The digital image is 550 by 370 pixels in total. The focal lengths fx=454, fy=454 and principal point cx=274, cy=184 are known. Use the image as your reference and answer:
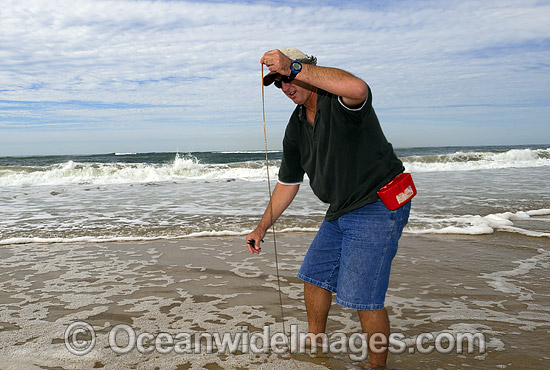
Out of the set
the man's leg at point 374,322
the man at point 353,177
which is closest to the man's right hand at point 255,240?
the man at point 353,177

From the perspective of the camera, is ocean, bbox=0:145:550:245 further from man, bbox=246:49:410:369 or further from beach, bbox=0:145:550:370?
man, bbox=246:49:410:369

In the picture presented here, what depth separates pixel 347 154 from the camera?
2.47 m

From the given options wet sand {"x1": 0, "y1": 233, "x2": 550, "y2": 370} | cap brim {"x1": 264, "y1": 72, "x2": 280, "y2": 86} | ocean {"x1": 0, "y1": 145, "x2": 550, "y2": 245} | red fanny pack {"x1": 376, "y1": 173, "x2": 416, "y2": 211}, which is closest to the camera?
red fanny pack {"x1": 376, "y1": 173, "x2": 416, "y2": 211}

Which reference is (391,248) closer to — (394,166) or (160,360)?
(394,166)

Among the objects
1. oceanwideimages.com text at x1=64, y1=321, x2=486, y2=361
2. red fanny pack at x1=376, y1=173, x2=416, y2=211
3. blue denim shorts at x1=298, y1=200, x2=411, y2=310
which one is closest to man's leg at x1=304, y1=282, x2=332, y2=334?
oceanwideimages.com text at x1=64, y1=321, x2=486, y2=361

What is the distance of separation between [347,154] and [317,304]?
3.58 ft

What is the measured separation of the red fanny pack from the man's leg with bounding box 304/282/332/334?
0.81 m

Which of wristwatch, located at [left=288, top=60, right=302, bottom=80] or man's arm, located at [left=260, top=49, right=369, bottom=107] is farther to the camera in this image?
wristwatch, located at [left=288, top=60, right=302, bottom=80]

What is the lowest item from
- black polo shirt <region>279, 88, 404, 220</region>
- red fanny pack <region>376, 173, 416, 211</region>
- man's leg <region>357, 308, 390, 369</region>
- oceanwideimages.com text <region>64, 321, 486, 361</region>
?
oceanwideimages.com text <region>64, 321, 486, 361</region>

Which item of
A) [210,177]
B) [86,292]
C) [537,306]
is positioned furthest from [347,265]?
[210,177]

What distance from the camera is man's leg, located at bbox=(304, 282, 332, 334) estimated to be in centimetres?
296

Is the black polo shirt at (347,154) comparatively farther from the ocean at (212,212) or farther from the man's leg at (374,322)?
the ocean at (212,212)

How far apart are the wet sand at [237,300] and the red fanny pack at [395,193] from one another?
1.18 meters

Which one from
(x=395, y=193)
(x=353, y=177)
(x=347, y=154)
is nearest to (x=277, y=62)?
(x=347, y=154)
